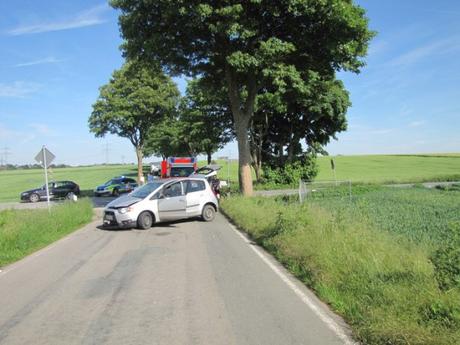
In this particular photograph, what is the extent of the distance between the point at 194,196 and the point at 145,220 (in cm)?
226

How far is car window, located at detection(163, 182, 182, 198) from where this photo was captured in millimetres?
16688

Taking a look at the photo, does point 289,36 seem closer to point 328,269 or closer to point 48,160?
point 48,160

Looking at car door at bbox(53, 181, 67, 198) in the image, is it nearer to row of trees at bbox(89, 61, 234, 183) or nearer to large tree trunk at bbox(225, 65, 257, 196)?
row of trees at bbox(89, 61, 234, 183)

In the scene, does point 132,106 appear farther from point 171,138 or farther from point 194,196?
point 194,196

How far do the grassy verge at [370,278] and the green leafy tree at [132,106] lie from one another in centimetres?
3589

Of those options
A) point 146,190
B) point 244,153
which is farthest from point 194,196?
point 244,153

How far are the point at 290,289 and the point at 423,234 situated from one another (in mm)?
6155

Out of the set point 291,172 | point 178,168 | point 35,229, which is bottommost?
point 35,229

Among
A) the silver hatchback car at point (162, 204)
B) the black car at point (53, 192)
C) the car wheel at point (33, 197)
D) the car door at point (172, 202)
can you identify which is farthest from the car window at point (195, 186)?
the car wheel at point (33, 197)

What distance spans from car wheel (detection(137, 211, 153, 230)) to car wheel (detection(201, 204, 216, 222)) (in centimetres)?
234

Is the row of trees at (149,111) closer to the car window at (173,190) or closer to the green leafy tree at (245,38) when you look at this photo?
the green leafy tree at (245,38)

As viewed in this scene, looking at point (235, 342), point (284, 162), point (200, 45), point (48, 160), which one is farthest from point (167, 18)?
point (284, 162)

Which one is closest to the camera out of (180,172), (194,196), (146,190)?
(146,190)

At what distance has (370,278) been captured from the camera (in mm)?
6754
